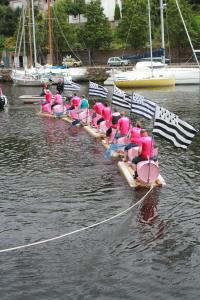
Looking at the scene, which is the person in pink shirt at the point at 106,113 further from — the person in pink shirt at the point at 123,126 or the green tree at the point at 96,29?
the green tree at the point at 96,29

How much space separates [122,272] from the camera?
1301 centimetres

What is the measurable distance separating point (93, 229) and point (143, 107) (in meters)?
12.6

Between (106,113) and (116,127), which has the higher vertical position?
(106,113)

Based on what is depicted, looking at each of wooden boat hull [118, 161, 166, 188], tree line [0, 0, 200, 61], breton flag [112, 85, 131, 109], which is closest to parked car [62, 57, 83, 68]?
tree line [0, 0, 200, 61]

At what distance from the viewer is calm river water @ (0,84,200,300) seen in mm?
12398

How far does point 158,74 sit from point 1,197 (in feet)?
170

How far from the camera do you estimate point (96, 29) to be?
96.4 metres

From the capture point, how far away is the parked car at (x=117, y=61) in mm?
87750

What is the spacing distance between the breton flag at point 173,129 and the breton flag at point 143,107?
5.92 meters

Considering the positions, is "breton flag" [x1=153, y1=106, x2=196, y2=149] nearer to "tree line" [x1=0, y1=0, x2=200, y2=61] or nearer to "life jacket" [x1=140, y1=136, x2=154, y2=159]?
"life jacket" [x1=140, y1=136, x2=154, y2=159]

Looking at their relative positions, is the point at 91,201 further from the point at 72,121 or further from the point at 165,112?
the point at 72,121

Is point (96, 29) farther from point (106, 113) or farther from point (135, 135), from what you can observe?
point (135, 135)

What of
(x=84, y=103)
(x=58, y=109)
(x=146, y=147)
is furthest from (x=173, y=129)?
(x=58, y=109)

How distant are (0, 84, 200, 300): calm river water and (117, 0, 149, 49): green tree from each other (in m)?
65.0
